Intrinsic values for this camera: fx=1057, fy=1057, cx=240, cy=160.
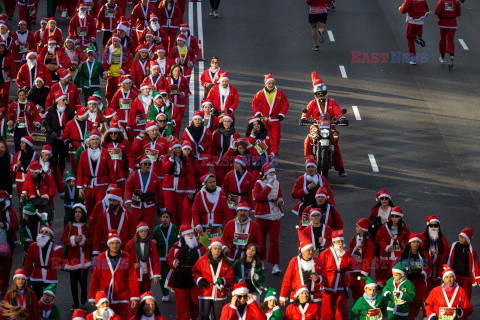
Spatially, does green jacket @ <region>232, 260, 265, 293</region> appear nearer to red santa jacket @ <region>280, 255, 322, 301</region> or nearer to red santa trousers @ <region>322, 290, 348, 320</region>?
red santa jacket @ <region>280, 255, 322, 301</region>

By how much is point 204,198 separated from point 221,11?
19354 mm

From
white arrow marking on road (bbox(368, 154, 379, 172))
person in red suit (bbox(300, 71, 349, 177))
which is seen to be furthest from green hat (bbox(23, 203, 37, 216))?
white arrow marking on road (bbox(368, 154, 379, 172))

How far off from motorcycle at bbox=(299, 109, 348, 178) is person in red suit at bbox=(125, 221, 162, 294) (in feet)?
22.3

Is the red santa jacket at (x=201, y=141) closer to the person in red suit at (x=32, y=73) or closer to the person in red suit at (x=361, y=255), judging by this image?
the person in red suit at (x=361, y=255)

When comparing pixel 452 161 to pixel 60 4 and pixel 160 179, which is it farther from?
pixel 60 4

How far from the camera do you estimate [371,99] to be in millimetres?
30109

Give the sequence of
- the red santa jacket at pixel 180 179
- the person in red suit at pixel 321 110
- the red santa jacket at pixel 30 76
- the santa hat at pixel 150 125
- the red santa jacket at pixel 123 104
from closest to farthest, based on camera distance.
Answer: the red santa jacket at pixel 180 179 → the santa hat at pixel 150 125 → the person in red suit at pixel 321 110 → the red santa jacket at pixel 123 104 → the red santa jacket at pixel 30 76

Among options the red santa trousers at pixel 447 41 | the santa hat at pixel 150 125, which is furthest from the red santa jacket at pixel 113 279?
the red santa trousers at pixel 447 41

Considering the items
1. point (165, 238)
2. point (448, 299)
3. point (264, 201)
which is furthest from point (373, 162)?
point (448, 299)

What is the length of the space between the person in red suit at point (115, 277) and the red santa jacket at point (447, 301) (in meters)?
4.76

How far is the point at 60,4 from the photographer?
1476 inches

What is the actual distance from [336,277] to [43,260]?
497 cm

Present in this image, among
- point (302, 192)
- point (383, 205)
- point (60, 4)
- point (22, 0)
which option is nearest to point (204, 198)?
point (302, 192)

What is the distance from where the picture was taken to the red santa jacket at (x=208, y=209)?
1972 centimetres
